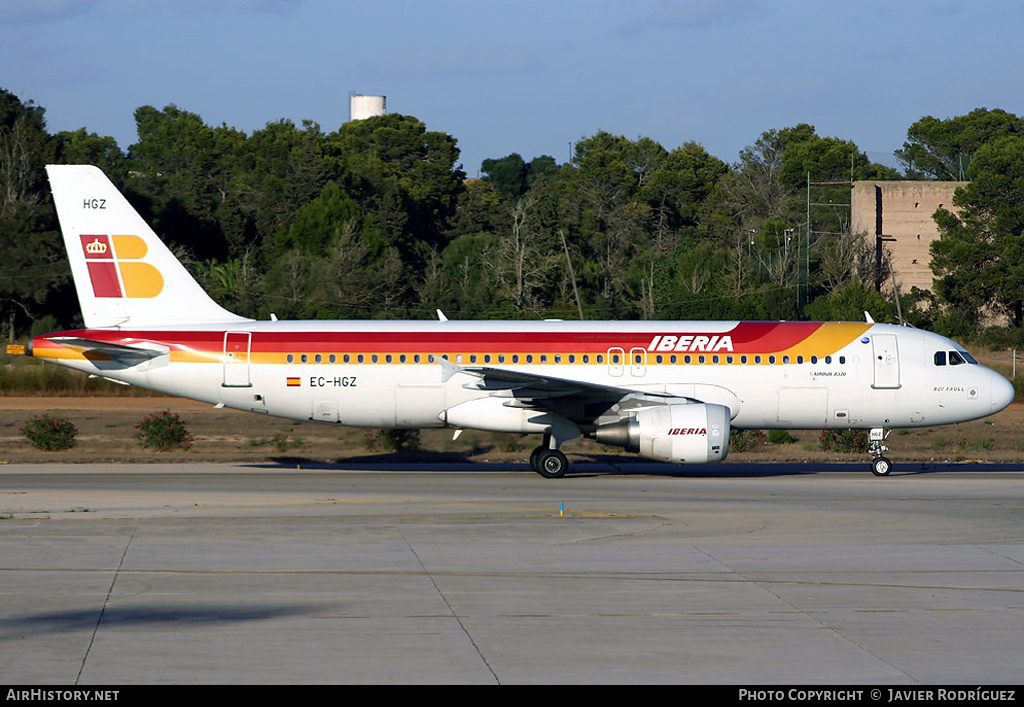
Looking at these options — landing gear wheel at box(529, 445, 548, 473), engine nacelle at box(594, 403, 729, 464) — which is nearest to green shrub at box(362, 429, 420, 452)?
landing gear wheel at box(529, 445, 548, 473)

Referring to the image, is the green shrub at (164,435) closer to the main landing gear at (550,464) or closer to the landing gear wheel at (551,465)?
the main landing gear at (550,464)

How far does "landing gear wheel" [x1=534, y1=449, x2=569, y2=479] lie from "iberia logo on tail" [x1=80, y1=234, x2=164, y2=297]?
9.91 metres

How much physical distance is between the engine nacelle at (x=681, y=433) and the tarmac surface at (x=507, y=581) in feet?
2.57

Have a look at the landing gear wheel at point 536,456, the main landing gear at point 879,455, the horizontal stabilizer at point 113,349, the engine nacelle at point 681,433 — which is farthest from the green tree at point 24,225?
the main landing gear at point 879,455

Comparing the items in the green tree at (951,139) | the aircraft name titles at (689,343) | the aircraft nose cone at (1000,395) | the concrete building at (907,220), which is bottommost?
the aircraft nose cone at (1000,395)

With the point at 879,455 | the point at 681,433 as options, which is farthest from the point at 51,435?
the point at 879,455

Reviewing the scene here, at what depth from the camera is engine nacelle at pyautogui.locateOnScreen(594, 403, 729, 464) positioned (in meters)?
27.6

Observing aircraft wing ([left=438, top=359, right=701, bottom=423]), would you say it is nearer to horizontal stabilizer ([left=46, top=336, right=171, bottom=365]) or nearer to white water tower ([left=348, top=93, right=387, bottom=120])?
horizontal stabilizer ([left=46, top=336, right=171, bottom=365])

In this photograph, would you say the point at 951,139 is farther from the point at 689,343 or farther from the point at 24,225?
the point at 689,343

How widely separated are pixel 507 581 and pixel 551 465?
504 inches

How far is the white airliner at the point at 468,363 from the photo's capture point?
95.7 feet

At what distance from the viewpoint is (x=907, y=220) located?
3666 inches

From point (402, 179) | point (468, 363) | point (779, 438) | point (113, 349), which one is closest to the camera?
point (113, 349)

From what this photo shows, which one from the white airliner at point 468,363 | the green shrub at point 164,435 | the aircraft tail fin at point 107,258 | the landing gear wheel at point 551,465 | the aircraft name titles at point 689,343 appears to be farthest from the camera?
the green shrub at point 164,435
